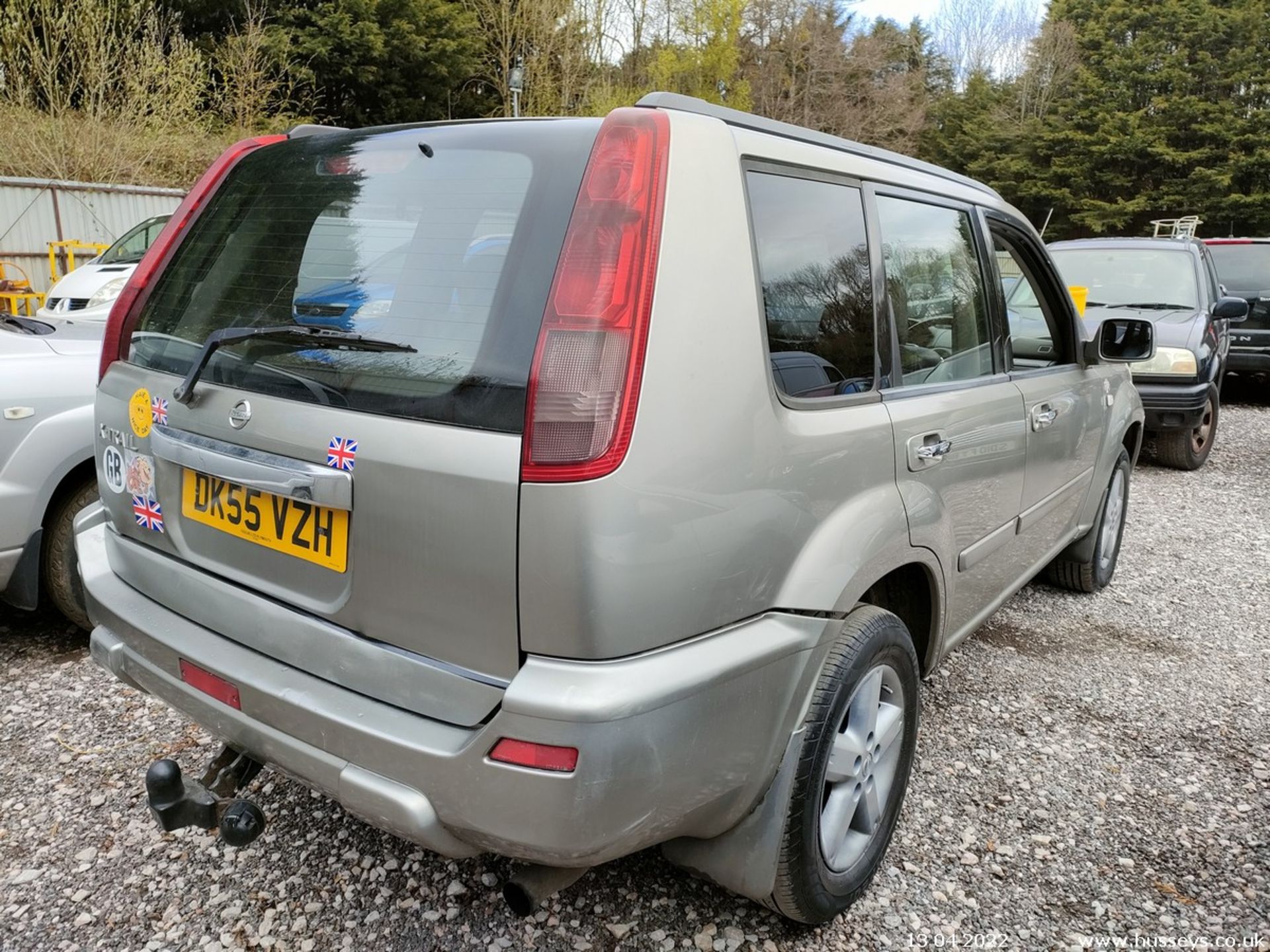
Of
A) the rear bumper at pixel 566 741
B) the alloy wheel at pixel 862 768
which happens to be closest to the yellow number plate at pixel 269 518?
the rear bumper at pixel 566 741

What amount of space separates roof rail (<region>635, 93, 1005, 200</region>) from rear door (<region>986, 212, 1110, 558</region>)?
0.68m

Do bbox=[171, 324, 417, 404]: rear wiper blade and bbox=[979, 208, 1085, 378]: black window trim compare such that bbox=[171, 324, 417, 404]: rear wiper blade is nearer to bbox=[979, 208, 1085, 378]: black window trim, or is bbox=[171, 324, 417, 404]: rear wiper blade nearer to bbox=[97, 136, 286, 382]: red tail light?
bbox=[97, 136, 286, 382]: red tail light

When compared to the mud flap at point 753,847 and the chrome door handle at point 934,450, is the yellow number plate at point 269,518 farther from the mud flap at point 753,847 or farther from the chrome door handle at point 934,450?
the chrome door handle at point 934,450

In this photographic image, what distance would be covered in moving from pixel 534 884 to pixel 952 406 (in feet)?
5.11

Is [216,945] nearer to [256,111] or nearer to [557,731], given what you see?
[557,731]

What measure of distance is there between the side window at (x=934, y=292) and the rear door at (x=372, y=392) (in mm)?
983

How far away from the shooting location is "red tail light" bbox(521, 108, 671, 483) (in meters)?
1.46

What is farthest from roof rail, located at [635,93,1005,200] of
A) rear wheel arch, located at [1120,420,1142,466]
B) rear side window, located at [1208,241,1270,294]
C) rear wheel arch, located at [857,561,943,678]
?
rear side window, located at [1208,241,1270,294]

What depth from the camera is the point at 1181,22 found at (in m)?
38.8

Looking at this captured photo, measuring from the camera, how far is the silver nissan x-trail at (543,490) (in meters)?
1.48

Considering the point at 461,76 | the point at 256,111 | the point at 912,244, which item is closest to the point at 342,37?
the point at 461,76

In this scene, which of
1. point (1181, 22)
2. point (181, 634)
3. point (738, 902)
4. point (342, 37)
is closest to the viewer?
point (181, 634)

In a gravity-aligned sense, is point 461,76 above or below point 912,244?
above

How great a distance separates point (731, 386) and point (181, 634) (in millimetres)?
1283
